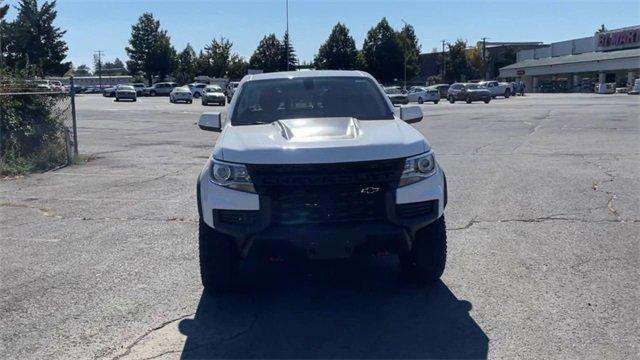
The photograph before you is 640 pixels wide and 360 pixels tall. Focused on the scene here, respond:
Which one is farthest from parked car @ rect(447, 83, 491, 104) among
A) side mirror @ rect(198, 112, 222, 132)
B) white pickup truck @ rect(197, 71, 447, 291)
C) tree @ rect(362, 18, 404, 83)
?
white pickup truck @ rect(197, 71, 447, 291)

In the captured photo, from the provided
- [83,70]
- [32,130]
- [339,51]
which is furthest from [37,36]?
[83,70]

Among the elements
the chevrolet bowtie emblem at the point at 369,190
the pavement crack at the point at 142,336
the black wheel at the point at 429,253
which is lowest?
the pavement crack at the point at 142,336

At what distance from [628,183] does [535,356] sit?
7.28 meters

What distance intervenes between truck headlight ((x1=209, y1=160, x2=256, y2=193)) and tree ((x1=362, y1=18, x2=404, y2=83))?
8057cm

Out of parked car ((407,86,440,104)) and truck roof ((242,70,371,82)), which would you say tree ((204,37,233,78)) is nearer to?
parked car ((407,86,440,104))

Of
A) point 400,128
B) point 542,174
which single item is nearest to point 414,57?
point 542,174

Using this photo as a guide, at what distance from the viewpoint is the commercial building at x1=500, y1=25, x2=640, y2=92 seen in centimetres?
6981

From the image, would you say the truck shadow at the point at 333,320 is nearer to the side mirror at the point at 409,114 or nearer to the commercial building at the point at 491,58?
the side mirror at the point at 409,114

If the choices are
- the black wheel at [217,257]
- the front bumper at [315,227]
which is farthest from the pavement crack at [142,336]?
the front bumper at [315,227]

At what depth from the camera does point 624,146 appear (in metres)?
16.0

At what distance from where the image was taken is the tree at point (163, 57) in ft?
303

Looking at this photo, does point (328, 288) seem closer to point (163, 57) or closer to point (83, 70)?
point (163, 57)

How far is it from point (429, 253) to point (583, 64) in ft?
250

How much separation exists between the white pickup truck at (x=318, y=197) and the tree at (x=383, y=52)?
80.3 metres
